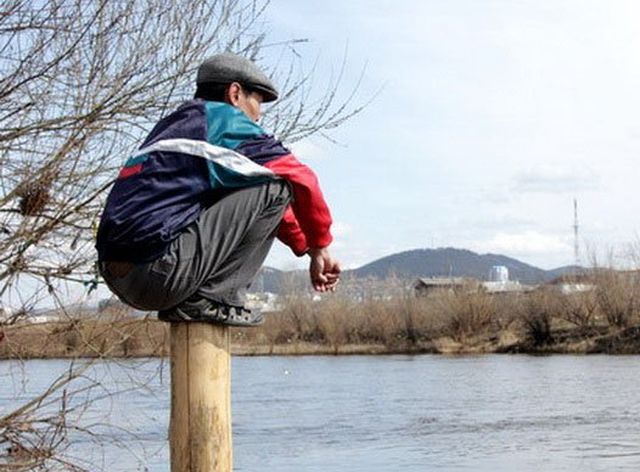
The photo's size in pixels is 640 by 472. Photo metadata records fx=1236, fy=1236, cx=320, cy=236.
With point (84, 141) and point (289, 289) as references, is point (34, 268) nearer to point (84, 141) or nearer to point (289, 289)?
point (84, 141)

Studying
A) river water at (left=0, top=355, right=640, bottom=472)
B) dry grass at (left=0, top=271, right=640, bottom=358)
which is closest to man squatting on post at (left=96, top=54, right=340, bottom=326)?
river water at (left=0, top=355, right=640, bottom=472)

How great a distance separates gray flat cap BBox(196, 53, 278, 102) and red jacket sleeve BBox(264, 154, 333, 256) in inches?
8.5

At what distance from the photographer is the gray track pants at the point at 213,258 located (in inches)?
115

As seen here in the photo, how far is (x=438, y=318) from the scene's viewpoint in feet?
206

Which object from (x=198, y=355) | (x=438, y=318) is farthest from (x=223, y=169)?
(x=438, y=318)

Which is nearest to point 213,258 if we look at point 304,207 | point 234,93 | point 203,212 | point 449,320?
point 203,212

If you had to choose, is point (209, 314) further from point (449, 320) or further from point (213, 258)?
point (449, 320)

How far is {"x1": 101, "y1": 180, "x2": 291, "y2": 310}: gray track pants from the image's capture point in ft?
9.55

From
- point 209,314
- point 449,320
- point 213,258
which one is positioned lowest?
point 209,314

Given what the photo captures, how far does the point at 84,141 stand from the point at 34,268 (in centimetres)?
98

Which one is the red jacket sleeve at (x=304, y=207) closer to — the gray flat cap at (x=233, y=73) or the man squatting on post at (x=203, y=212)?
the man squatting on post at (x=203, y=212)

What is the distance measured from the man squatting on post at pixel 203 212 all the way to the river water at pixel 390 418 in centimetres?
583

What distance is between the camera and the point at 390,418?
26.6m

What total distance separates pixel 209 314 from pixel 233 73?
2.06 ft
